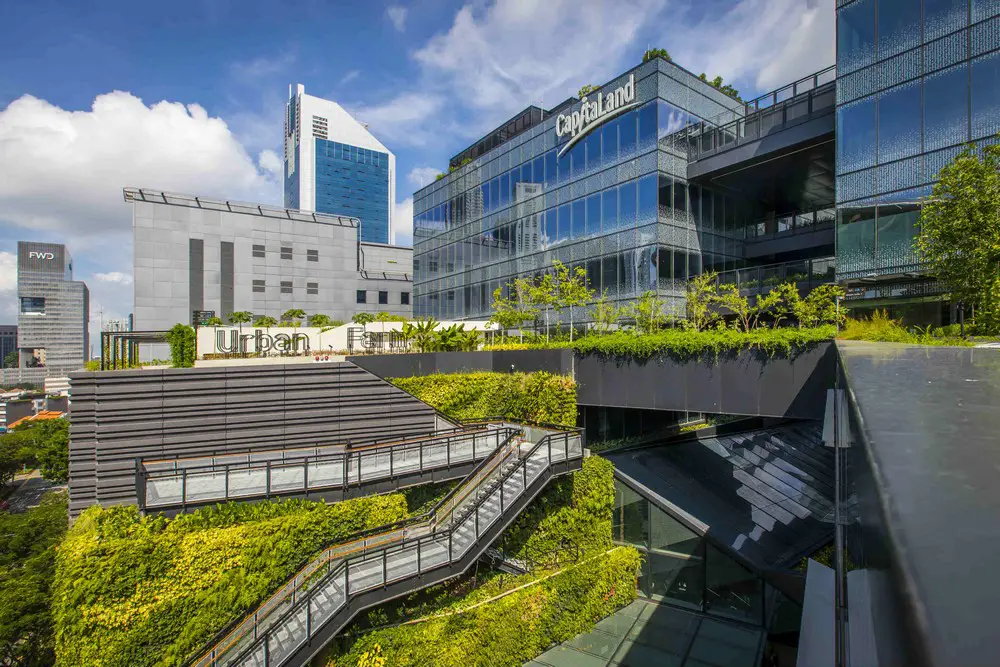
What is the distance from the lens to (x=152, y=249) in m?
46.5

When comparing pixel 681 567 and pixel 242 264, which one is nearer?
pixel 681 567

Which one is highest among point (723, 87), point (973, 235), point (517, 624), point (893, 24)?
point (723, 87)

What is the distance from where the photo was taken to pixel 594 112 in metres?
26.2

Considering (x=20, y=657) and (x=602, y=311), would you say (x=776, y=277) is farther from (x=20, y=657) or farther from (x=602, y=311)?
(x=20, y=657)

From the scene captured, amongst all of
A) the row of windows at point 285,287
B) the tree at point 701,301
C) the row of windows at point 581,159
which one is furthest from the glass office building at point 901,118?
the row of windows at point 285,287

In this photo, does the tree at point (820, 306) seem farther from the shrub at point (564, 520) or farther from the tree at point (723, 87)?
the tree at point (723, 87)

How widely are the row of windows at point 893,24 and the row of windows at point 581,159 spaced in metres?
6.74

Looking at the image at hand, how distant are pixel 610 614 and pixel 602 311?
1255cm

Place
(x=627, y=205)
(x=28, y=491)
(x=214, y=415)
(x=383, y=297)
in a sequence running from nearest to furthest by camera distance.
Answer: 1. (x=214, y=415)
2. (x=627, y=205)
3. (x=28, y=491)
4. (x=383, y=297)

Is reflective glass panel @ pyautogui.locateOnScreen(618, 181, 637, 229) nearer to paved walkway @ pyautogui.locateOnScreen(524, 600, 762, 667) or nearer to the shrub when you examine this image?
the shrub

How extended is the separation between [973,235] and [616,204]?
15.5 metres

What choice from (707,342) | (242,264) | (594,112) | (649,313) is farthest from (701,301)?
(242,264)

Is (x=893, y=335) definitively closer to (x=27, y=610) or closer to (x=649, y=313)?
(x=649, y=313)

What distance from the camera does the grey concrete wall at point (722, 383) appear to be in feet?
42.8
